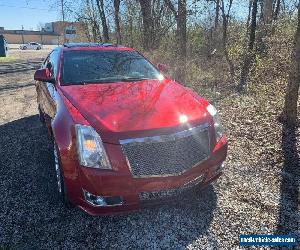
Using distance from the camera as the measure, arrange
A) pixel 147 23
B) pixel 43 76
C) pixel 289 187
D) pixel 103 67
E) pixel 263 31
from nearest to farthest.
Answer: pixel 289 187 → pixel 43 76 → pixel 103 67 → pixel 263 31 → pixel 147 23

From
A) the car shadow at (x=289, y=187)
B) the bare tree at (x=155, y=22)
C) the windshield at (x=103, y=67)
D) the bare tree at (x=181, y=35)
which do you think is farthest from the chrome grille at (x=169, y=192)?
the bare tree at (x=155, y=22)

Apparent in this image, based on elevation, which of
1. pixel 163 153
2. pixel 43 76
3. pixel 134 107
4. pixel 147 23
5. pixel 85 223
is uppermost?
pixel 147 23

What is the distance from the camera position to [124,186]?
300 centimetres

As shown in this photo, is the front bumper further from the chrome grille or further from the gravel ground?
the gravel ground

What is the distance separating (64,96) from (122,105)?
81 cm

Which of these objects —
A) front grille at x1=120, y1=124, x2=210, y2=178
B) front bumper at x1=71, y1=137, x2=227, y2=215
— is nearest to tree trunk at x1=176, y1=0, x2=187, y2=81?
front grille at x1=120, y1=124, x2=210, y2=178

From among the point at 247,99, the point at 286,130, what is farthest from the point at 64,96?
the point at 247,99

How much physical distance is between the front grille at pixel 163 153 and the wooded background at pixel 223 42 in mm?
3328

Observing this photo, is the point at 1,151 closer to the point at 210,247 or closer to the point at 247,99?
the point at 210,247

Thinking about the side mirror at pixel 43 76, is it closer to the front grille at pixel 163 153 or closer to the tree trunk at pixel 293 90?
the front grille at pixel 163 153

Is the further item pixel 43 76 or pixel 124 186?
pixel 43 76

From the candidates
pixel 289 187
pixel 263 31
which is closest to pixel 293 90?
pixel 289 187

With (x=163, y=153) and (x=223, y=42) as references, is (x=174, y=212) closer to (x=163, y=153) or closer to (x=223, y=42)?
(x=163, y=153)

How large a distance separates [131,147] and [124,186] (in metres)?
0.36
